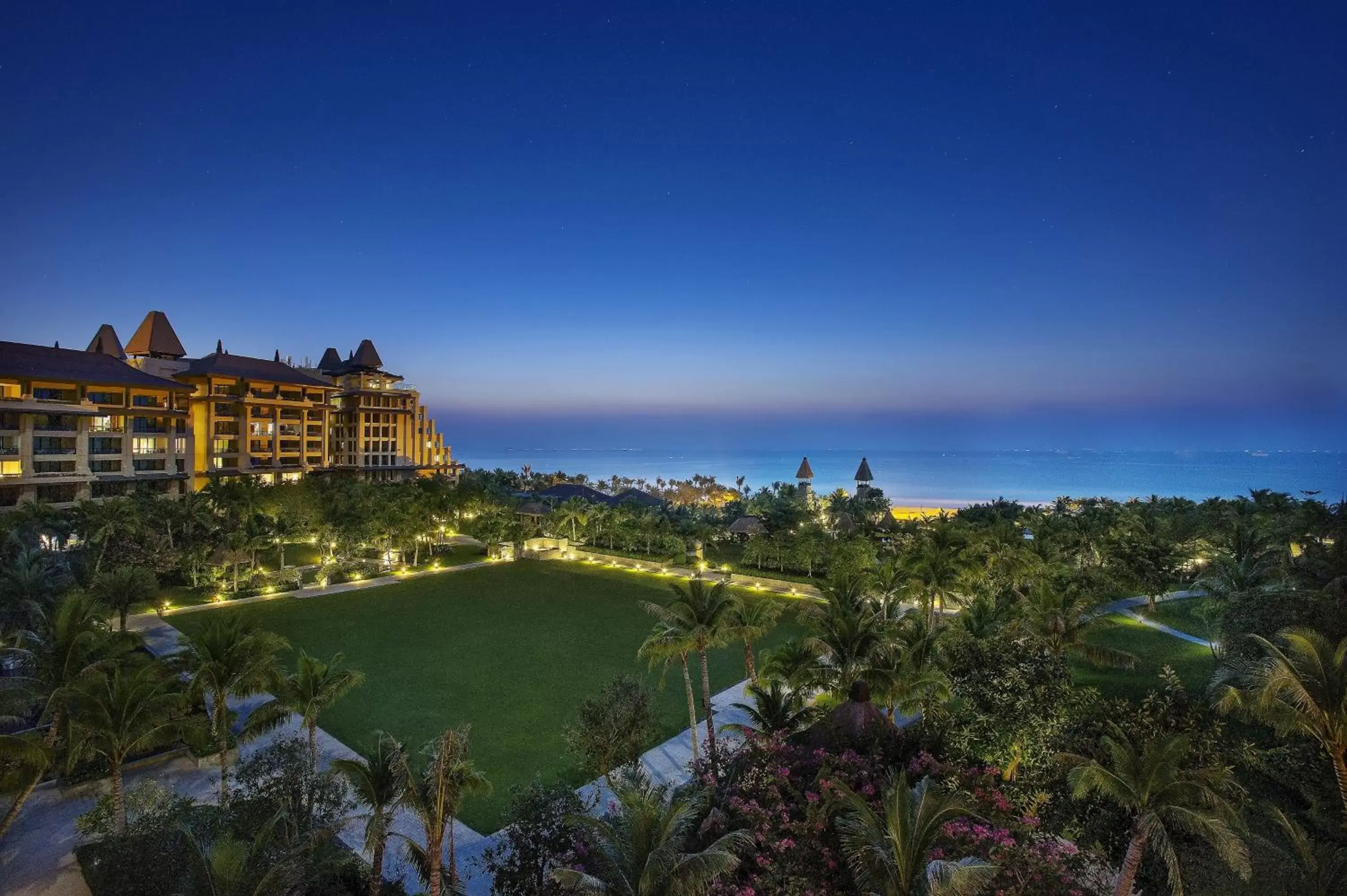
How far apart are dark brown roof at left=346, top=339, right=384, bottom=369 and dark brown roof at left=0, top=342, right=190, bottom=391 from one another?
25.0 meters

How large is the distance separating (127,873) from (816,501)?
6509 centimetres

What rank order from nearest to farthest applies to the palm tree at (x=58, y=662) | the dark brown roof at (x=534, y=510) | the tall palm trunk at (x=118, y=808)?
the tall palm trunk at (x=118, y=808), the palm tree at (x=58, y=662), the dark brown roof at (x=534, y=510)

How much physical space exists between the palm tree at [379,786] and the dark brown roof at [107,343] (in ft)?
234

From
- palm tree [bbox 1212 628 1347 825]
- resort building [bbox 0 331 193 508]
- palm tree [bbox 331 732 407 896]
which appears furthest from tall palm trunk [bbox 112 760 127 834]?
resort building [bbox 0 331 193 508]

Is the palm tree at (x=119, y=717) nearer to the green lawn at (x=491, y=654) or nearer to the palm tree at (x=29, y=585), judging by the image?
the green lawn at (x=491, y=654)

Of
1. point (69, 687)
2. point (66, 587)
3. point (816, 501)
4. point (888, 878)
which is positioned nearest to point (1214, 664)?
point (888, 878)

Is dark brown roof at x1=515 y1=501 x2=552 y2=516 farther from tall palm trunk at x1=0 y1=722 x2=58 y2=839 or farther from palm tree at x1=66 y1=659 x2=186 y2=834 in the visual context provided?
tall palm trunk at x1=0 y1=722 x2=58 y2=839

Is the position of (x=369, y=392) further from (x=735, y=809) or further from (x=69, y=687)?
(x=735, y=809)

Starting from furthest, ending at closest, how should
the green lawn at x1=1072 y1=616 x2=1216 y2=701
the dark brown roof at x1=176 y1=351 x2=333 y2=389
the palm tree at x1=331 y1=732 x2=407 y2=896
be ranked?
1. the dark brown roof at x1=176 y1=351 x2=333 y2=389
2. the green lawn at x1=1072 y1=616 x2=1216 y2=701
3. the palm tree at x1=331 y1=732 x2=407 y2=896

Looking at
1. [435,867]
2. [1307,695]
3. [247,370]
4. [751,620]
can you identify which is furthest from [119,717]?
[247,370]

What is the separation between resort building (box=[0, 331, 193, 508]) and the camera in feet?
144

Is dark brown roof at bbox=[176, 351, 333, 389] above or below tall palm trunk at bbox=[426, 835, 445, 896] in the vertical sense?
above

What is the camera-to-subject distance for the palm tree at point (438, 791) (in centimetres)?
1066

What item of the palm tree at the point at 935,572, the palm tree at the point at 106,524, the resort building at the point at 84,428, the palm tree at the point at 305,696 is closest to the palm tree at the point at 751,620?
the palm tree at the point at 935,572
